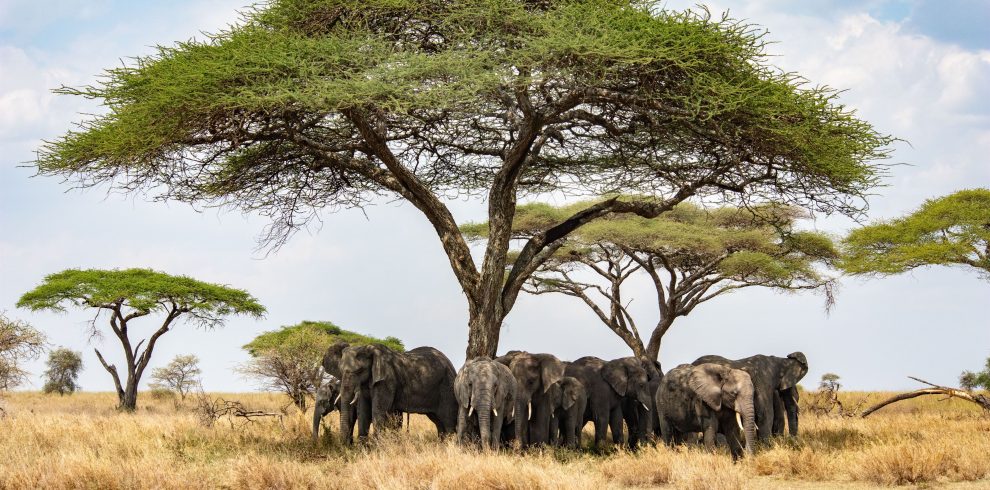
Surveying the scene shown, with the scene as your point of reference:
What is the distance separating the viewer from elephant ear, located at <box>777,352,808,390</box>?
51.1 feet

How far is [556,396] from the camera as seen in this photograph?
14.7 m

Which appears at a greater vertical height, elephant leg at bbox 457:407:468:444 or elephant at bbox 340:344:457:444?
elephant at bbox 340:344:457:444

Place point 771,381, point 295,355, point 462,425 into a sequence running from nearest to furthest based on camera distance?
point 462,425
point 771,381
point 295,355

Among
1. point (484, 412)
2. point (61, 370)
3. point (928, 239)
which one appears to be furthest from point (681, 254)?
point (61, 370)

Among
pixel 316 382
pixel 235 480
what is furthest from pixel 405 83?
pixel 316 382

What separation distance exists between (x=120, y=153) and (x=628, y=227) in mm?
15682

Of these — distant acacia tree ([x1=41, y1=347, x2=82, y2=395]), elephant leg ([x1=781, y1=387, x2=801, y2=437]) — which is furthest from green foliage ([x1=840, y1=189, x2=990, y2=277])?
distant acacia tree ([x1=41, y1=347, x2=82, y2=395])

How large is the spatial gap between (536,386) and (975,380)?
86.3ft

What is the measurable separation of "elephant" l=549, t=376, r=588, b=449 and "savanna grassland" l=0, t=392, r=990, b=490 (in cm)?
49

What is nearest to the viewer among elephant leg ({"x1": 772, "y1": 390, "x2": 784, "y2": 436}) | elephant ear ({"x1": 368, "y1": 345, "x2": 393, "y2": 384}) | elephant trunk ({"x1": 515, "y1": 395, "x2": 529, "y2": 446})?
elephant trunk ({"x1": 515, "y1": 395, "x2": 529, "y2": 446})

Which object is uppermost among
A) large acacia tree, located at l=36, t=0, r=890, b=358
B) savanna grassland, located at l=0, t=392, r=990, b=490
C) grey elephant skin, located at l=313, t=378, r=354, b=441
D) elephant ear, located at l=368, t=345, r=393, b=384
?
large acacia tree, located at l=36, t=0, r=890, b=358

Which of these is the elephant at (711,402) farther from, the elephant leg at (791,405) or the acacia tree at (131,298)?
the acacia tree at (131,298)

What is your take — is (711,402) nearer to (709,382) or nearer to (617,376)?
(709,382)

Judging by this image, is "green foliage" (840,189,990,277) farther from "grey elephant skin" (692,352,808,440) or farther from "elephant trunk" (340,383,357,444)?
"elephant trunk" (340,383,357,444)
